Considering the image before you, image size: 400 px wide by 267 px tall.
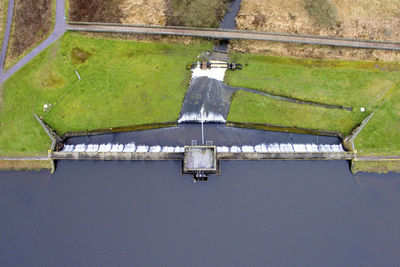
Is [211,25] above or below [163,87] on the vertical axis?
above

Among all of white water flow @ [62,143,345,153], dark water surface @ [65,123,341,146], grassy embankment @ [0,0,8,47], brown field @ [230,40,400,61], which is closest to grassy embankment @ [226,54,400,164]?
brown field @ [230,40,400,61]

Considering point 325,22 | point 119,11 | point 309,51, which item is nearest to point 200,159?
point 309,51

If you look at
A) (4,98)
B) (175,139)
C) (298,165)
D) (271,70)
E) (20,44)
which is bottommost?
(298,165)

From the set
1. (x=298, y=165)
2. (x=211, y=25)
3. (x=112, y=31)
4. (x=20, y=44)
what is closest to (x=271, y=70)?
(x=211, y=25)

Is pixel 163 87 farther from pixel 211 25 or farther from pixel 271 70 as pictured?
pixel 271 70

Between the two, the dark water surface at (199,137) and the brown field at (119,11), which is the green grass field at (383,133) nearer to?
the dark water surface at (199,137)
